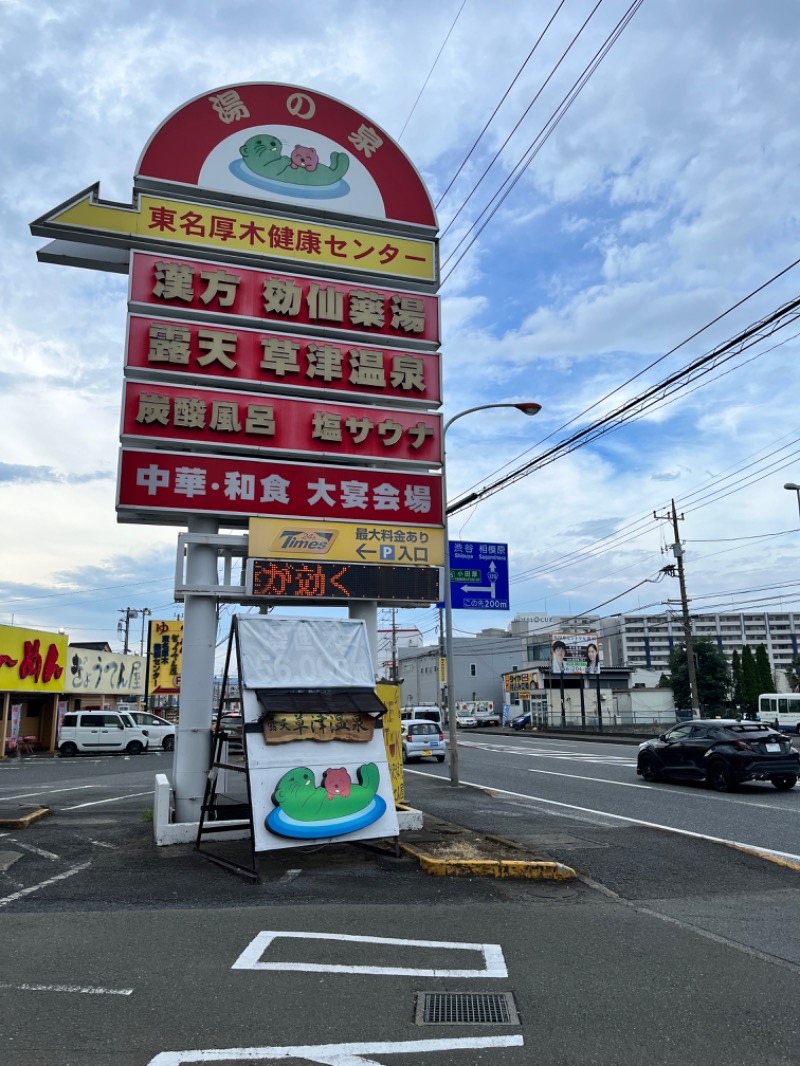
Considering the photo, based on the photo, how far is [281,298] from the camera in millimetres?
12062

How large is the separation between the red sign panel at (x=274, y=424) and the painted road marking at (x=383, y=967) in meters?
6.98

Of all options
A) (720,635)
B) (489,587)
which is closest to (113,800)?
(489,587)

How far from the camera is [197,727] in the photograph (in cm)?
1070

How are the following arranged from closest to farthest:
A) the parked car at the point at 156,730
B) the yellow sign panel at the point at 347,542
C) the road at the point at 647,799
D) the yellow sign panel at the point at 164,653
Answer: the yellow sign panel at the point at 347,542 < the road at the point at 647,799 < the parked car at the point at 156,730 < the yellow sign panel at the point at 164,653

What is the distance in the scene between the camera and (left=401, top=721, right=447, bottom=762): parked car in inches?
1062

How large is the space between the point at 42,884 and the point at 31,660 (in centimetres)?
2663

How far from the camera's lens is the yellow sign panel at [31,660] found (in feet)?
101

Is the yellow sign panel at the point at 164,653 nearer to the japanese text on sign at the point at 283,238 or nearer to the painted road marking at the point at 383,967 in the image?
the japanese text on sign at the point at 283,238

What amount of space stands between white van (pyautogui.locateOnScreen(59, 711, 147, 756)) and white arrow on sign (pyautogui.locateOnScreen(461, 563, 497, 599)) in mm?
22612

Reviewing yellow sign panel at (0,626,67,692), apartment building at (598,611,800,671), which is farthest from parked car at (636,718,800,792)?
apartment building at (598,611,800,671)

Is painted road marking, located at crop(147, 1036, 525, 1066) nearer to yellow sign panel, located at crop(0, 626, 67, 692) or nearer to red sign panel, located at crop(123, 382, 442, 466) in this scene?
red sign panel, located at crop(123, 382, 442, 466)

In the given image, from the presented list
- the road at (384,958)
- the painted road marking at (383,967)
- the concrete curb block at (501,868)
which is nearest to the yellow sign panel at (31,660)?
the road at (384,958)

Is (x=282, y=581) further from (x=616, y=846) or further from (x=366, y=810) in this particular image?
(x=616, y=846)

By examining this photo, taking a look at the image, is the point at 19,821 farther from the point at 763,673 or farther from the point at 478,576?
the point at 763,673
